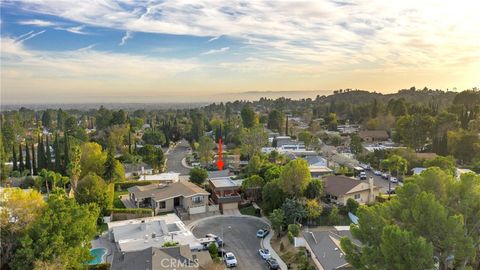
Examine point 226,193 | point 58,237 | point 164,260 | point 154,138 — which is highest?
point 58,237

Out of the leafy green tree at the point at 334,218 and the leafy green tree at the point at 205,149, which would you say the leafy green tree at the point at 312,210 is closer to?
the leafy green tree at the point at 334,218

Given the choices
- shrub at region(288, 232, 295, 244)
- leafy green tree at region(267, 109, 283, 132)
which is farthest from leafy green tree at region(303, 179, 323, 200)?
leafy green tree at region(267, 109, 283, 132)

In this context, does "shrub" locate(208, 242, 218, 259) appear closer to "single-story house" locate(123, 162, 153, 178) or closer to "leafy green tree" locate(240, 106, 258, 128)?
"single-story house" locate(123, 162, 153, 178)

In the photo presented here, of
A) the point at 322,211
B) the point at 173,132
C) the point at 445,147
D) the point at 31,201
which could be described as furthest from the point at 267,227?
the point at 173,132

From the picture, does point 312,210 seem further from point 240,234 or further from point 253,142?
point 253,142

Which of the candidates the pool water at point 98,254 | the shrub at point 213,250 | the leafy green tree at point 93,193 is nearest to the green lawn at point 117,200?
the leafy green tree at point 93,193

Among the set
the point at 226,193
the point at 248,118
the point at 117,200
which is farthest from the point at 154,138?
the point at 226,193
